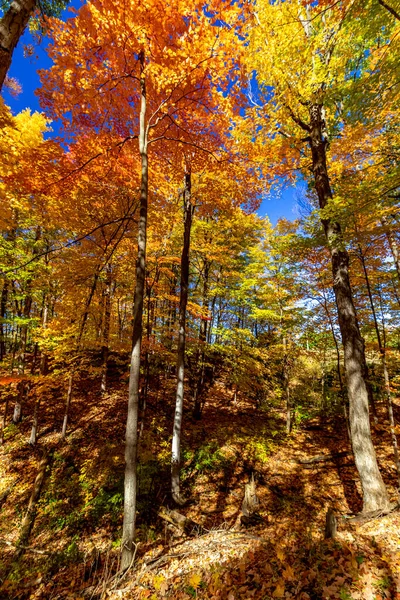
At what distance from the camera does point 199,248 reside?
1241 cm

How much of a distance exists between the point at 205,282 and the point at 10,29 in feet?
36.8

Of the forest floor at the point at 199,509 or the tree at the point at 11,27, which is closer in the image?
the tree at the point at 11,27

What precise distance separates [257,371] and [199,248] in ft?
22.1

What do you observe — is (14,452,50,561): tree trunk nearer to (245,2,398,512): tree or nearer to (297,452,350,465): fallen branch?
(245,2,398,512): tree

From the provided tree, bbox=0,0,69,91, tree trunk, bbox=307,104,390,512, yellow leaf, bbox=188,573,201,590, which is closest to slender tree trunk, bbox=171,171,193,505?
yellow leaf, bbox=188,573,201,590

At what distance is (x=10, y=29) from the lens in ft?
10.8

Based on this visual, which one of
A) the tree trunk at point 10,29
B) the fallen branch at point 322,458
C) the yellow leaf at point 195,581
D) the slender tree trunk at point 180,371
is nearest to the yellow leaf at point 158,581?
the yellow leaf at point 195,581

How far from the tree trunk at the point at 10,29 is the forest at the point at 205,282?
0.02 meters

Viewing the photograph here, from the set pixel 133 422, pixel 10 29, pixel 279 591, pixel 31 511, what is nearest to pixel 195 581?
pixel 279 591

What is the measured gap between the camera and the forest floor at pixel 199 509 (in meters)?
3.63

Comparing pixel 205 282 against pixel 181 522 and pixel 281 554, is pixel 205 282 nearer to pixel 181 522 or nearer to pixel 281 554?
pixel 181 522

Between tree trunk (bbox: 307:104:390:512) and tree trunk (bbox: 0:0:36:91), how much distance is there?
20.5ft

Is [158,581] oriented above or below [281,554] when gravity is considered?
below

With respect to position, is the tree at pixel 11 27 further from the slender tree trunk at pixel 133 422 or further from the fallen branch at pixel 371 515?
the fallen branch at pixel 371 515
